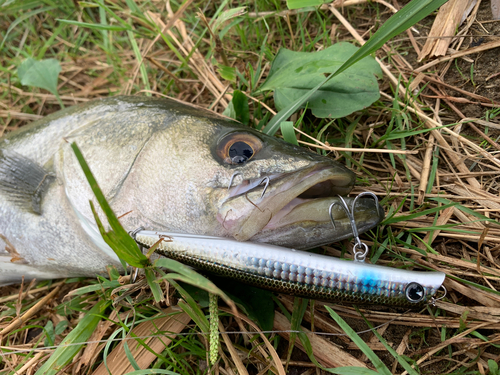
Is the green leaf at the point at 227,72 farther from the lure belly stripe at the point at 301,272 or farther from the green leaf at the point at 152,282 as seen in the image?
the green leaf at the point at 152,282

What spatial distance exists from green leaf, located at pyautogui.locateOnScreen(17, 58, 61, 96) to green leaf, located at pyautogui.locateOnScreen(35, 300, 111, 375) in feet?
6.84

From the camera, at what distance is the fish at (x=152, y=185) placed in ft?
5.57

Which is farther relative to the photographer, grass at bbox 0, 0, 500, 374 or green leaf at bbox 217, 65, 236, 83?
green leaf at bbox 217, 65, 236, 83

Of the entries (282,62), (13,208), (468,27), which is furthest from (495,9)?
(13,208)

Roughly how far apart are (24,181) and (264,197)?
151cm

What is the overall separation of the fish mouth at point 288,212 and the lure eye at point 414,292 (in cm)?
35

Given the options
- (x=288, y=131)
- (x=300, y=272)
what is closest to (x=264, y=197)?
(x=300, y=272)

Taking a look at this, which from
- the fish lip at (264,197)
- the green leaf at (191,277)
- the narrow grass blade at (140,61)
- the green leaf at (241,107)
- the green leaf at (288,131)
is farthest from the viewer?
the narrow grass blade at (140,61)

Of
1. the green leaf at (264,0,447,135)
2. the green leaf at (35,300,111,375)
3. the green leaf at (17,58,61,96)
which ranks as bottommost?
the green leaf at (35,300,111,375)

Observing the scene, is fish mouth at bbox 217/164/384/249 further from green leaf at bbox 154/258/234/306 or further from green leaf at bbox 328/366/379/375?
green leaf at bbox 328/366/379/375

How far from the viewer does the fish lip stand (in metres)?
1.62

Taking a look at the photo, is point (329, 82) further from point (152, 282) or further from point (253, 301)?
point (152, 282)

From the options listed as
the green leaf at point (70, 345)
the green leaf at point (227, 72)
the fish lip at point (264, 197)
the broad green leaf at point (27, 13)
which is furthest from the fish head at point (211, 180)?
the broad green leaf at point (27, 13)

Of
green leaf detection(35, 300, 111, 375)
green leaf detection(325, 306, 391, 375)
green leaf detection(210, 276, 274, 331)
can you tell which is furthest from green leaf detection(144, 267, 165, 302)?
green leaf detection(325, 306, 391, 375)
